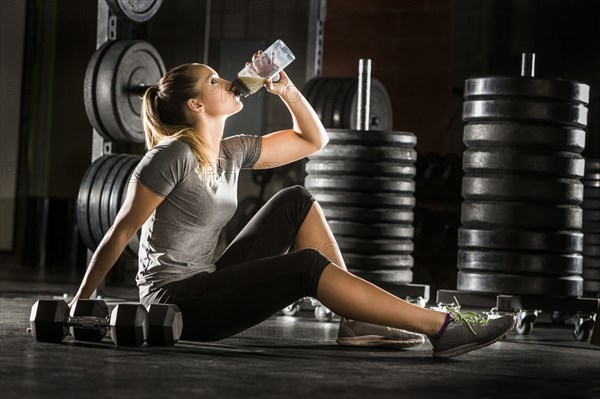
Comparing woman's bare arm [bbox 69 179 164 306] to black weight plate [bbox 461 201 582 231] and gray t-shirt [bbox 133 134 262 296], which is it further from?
black weight plate [bbox 461 201 582 231]

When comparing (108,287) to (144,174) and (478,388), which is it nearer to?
(144,174)

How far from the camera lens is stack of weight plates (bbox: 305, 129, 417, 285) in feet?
15.6

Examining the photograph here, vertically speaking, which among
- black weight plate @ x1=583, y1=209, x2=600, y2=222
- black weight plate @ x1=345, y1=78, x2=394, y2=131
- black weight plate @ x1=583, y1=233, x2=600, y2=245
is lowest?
black weight plate @ x1=583, y1=233, x2=600, y2=245

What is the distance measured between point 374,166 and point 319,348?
69.0 inches

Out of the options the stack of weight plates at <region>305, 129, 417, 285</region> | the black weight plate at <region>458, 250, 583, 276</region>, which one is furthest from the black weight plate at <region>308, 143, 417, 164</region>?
the black weight plate at <region>458, 250, 583, 276</region>

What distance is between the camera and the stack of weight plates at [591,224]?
17.2 feet

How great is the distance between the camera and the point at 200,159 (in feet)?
9.60

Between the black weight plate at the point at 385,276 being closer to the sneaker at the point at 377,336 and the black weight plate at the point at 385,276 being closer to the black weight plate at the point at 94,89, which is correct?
the black weight plate at the point at 94,89

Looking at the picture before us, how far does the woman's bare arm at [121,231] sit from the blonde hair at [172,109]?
0.69 ft

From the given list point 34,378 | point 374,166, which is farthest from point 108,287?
point 34,378

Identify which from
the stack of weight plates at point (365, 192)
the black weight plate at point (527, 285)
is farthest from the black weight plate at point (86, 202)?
the black weight plate at point (527, 285)

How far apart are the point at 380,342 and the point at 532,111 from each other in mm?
1360

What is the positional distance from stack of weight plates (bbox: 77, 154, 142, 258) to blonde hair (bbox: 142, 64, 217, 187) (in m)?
1.94

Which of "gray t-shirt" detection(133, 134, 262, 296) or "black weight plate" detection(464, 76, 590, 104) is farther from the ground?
"black weight plate" detection(464, 76, 590, 104)
